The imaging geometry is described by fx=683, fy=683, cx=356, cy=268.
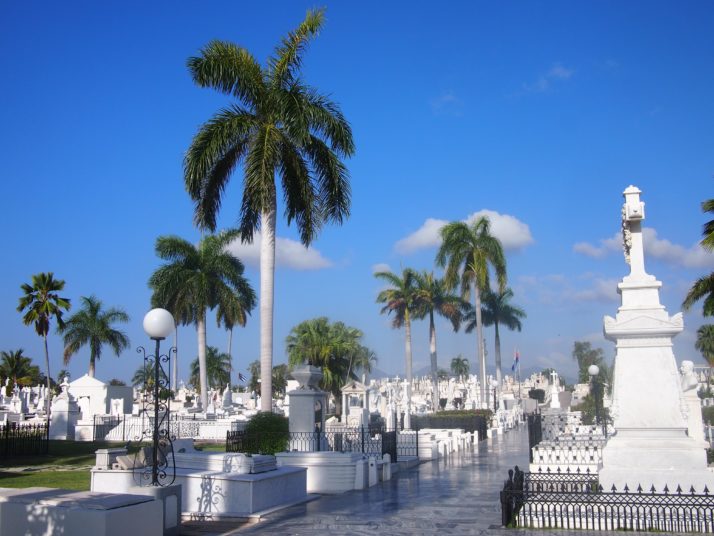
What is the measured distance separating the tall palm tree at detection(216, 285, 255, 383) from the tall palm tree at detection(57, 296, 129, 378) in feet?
61.2

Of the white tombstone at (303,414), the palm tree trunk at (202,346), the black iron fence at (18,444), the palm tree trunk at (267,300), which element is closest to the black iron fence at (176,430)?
the palm tree trunk at (202,346)

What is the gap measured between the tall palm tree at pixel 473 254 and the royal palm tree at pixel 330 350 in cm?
1704

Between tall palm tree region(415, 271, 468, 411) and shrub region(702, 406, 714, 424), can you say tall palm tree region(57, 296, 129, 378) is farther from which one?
shrub region(702, 406, 714, 424)

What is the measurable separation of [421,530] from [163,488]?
3.86m

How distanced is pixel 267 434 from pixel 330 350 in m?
42.9

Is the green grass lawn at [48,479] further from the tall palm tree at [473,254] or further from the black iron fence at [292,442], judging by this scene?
the tall palm tree at [473,254]

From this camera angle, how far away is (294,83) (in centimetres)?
2231

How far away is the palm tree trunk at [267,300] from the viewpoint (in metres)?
20.9

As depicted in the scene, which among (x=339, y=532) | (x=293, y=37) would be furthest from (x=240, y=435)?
(x=293, y=37)

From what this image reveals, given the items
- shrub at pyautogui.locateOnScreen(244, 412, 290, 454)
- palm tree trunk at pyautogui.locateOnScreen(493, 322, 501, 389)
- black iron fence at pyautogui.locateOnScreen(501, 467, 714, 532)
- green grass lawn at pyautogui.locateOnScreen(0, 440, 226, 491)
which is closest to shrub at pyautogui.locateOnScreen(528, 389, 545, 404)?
palm tree trunk at pyautogui.locateOnScreen(493, 322, 501, 389)

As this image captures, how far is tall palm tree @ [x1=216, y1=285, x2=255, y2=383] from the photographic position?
1636 inches

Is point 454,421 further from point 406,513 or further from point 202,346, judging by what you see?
point 406,513

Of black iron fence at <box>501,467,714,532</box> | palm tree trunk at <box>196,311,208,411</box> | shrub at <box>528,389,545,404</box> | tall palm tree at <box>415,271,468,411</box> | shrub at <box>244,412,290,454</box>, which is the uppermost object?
tall palm tree at <box>415,271,468,411</box>

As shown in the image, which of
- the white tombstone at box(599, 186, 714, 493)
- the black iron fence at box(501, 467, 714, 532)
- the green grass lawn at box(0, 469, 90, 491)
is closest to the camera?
the black iron fence at box(501, 467, 714, 532)
